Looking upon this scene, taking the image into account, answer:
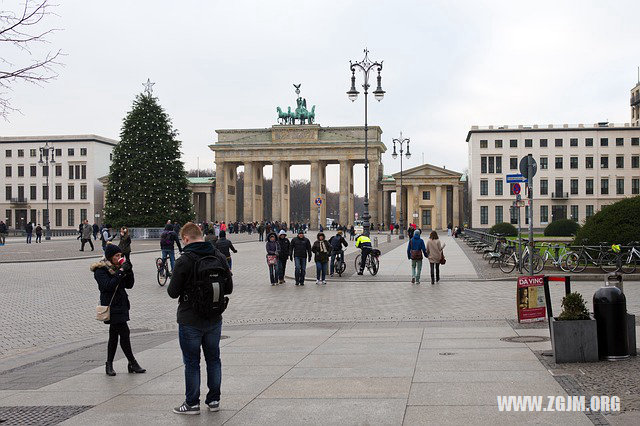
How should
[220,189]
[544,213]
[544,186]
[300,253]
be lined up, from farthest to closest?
[220,189] → [544,186] → [544,213] → [300,253]

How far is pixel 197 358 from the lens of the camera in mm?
7113

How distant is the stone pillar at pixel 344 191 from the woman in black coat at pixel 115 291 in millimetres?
105640

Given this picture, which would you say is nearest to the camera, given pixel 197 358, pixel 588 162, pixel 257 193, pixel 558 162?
pixel 197 358

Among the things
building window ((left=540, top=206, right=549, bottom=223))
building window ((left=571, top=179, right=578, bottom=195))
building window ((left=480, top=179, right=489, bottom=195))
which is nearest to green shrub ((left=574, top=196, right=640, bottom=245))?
building window ((left=480, top=179, right=489, bottom=195))

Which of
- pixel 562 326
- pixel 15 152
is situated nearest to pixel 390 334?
pixel 562 326

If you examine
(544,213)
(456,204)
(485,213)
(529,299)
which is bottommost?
(529,299)

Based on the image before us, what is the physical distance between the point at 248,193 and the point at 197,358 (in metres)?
113

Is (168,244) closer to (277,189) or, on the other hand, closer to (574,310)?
(574,310)

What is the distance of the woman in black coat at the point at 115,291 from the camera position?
8.99 m

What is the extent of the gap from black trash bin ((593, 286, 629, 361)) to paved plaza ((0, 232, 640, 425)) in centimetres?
37

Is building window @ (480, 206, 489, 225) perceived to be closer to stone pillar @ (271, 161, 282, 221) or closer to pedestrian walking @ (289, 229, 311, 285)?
stone pillar @ (271, 161, 282, 221)

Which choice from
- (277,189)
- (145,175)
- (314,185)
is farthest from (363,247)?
(277,189)

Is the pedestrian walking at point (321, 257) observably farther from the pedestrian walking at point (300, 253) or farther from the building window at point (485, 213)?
the building window at point (485, 213)

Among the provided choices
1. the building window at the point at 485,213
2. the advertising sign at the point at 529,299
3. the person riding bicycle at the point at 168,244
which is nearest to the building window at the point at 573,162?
the building window at the point at 485,213
